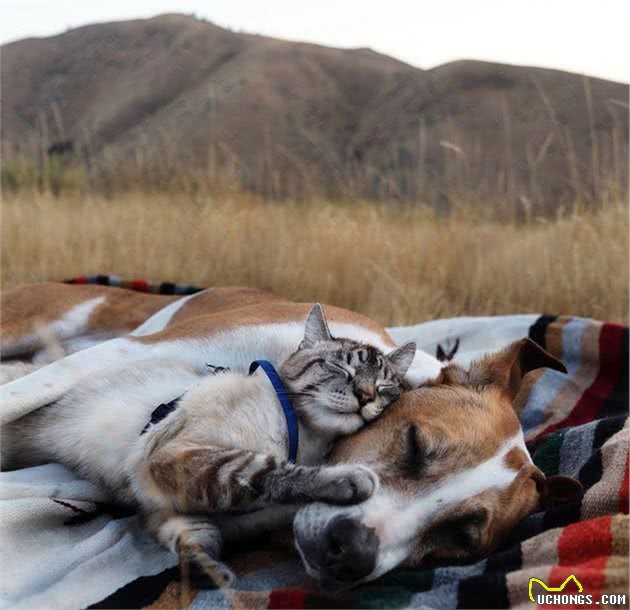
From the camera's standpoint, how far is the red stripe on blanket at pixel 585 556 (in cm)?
148

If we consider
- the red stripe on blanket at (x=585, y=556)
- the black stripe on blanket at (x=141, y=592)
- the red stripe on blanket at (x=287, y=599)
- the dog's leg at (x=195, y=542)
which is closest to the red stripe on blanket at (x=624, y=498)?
the red stripe on blanket at (x=585, y=556)

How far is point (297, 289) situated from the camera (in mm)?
4891

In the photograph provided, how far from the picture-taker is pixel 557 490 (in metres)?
2.02

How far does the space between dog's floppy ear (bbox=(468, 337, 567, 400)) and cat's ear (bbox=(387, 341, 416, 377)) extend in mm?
216

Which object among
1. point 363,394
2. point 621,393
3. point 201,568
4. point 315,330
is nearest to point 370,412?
point 363,394

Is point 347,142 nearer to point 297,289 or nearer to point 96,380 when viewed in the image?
point 297,289

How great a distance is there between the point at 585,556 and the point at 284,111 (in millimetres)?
10876

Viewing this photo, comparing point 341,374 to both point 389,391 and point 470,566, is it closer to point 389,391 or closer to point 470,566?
point 389,391

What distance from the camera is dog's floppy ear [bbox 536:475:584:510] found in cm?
199

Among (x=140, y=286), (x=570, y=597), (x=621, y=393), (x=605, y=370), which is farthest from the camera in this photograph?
(x=140, y=286)

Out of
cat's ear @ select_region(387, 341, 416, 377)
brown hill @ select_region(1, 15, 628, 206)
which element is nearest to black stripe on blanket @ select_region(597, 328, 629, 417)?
cat's ear @ select_region(387, 341, 416, 377)

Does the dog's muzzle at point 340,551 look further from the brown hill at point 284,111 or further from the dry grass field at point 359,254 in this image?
the brown hill at point 284,111

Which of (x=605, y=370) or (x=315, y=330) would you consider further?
(x=605, y=370)

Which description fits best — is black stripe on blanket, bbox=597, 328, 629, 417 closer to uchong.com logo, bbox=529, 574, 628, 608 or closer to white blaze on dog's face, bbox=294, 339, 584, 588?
white blaze on dog's face, bbox=294, 339, 584, 588
